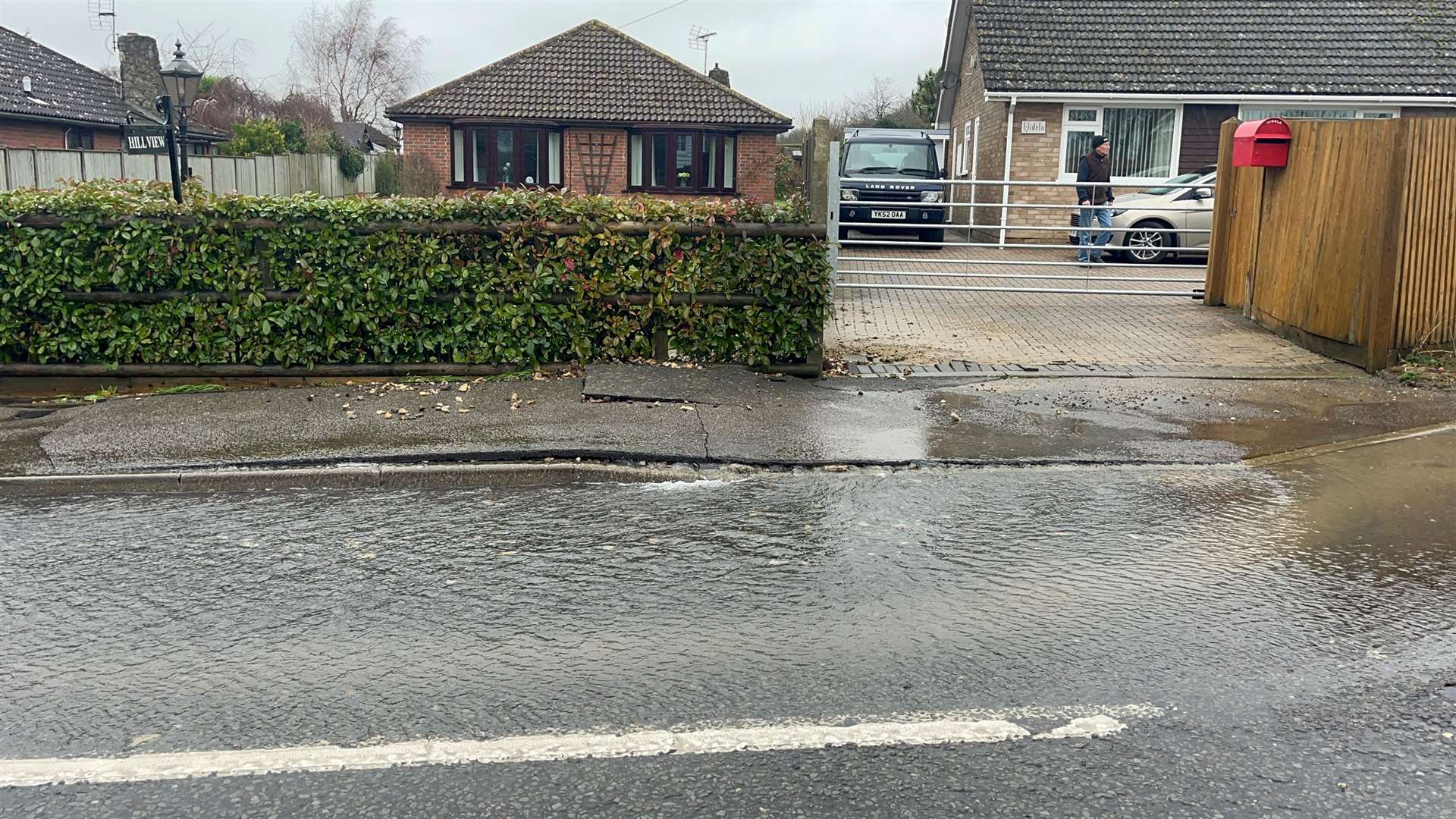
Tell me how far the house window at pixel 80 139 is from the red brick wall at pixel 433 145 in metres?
8.64

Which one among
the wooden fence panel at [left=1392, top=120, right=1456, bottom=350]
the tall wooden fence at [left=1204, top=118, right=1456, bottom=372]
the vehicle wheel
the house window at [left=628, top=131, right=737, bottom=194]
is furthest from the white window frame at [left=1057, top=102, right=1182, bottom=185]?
the house window at [left=628, top=131, right=737, bottom=194]

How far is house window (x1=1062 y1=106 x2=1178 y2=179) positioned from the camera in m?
22.7

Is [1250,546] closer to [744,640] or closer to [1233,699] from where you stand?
[1233,699]

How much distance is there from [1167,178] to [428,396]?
17654 mm

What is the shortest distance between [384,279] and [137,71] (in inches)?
1304

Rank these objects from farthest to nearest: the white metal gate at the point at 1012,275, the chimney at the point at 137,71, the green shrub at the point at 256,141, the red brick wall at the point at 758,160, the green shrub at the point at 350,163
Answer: the green shrub at the point at 350,163 < the chimney at the point at 137,71 < the red brick wall at the point at 758,160 < the green shrub at the point at 256,141 < the white metal gate at the point at 1012,275

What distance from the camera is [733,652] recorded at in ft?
14.6

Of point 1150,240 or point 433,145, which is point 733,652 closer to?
point 1150,240

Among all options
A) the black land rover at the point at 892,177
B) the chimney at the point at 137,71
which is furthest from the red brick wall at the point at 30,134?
the black land rover at the point at 892,177

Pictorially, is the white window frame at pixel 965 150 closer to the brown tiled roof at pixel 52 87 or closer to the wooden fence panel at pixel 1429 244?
the wooden fence panel at pixel 1429 244

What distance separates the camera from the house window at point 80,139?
34375mm

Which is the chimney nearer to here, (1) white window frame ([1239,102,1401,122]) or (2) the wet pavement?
(1) white window frame ([1239,102,1401,122])

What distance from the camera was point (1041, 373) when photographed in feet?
33.8

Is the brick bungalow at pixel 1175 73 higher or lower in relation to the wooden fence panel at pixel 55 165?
higher
